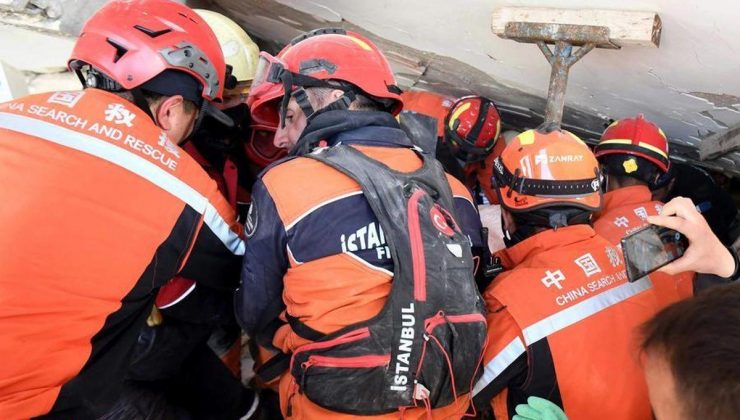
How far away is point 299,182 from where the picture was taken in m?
1.88

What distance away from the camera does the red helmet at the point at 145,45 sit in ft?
6.81

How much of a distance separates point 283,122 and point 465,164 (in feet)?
7.40

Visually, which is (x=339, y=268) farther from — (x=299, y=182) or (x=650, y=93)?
(x=650, y=93)

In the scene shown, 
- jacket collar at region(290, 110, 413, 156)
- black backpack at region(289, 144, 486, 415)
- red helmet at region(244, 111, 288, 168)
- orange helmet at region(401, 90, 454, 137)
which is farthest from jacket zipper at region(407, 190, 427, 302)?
orange helmet at region(401, 90, 454, 137)

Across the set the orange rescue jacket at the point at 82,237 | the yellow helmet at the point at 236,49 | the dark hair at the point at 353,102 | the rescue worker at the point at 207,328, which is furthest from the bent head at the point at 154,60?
the yellow helmet at the point at 236,49

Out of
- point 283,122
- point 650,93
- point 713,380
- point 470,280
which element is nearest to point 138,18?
point 283,122

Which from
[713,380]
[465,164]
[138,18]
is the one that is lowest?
[465,164]

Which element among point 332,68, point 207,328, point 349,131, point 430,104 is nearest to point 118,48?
point 332,68

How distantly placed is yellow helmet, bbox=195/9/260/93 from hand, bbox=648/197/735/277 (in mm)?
2269

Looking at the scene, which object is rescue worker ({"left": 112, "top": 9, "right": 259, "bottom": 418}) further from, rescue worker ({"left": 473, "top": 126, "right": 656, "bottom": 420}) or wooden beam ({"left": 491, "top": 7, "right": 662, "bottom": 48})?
wooden beam ({"left": 491, "top": 7, "right": 662, "bottom": 48})

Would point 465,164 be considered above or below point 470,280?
below

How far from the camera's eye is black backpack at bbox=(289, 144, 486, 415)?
5.91ft

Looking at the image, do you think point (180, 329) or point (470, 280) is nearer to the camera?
point (470, 280)

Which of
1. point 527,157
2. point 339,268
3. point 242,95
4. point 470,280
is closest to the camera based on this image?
point 339,268
